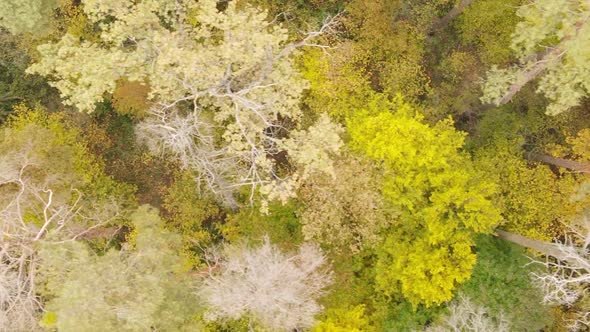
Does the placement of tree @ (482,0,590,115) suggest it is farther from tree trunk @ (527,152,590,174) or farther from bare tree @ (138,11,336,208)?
bare tree @ (138,11,336,208)

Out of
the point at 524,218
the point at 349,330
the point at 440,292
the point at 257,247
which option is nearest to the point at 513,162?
the point at 524,218

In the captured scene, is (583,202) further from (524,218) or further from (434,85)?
(434,85)

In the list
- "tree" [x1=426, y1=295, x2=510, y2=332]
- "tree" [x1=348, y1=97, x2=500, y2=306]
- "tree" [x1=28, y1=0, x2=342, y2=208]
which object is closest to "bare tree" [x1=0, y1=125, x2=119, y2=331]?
"tree" [x1=28, y1=0, x2=342, y2=208]

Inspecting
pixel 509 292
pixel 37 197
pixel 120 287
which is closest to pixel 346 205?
pixel 509 292

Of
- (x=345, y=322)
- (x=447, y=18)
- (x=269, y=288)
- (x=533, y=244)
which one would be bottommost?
(x=345, y=322)

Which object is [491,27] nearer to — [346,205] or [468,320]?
[346,205]

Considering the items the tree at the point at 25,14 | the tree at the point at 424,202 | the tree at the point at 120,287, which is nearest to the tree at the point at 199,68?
the tree at the point at 25,14
